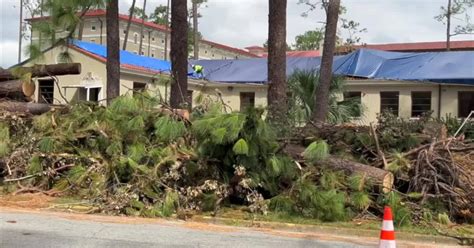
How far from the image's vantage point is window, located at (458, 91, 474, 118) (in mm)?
25641

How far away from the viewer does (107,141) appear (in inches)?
448

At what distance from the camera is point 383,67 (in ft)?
90.2

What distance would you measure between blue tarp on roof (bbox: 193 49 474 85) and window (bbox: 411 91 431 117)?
104 cm

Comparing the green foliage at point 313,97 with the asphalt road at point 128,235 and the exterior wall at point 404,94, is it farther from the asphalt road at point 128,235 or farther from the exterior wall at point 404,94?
the asphalt road at point 128,235

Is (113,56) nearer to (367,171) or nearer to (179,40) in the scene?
(179,40)

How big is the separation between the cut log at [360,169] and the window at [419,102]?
54.6 feet

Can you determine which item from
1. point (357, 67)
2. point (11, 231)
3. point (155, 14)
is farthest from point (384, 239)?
point (155, 14)

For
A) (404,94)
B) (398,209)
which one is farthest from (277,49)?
(404,94)

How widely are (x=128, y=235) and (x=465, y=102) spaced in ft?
69.5

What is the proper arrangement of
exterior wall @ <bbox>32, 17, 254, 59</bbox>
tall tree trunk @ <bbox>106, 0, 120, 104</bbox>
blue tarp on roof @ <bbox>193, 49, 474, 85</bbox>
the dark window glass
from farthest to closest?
1. exterior wall @ <bbox>32, 17, 254, 59</bbox>
2. the dark window glass
3. blue tarp on roof @ <bbox>193, 49, 474, 85</bbox>
4. tall tree trunk @ <bbox>106, 0, 120, 104</bbox>

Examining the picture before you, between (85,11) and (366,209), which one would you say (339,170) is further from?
(85,11)

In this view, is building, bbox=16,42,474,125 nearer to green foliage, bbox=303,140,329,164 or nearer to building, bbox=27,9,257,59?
green foliage, bbox=303,140,329,164

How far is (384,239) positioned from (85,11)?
996 centimetres

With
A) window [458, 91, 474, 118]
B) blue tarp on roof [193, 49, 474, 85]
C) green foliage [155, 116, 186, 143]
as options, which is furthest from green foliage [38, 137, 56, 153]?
window [458, 91, 474, 118]
